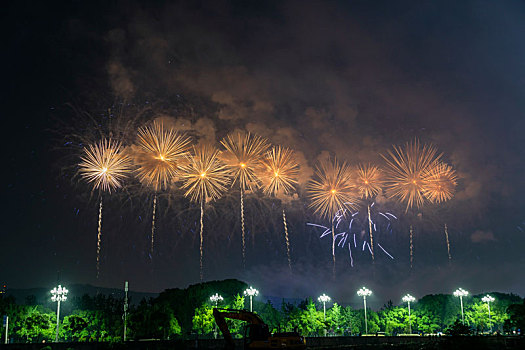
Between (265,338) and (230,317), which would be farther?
(230,317)

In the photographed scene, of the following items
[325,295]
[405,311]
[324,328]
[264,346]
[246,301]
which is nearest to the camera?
[264,346]

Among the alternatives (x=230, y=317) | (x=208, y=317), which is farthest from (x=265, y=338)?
(x=208, y=317)

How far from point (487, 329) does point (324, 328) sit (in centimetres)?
4334

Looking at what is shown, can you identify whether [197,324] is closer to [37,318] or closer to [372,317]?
[37,318]

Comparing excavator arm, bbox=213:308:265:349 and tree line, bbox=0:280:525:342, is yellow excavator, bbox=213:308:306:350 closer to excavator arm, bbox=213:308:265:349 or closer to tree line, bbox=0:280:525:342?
excavator arm, bbox=213:308:265:349

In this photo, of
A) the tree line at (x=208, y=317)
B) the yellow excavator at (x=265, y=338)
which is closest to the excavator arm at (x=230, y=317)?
the yellow excavator at (x=265, y=338)

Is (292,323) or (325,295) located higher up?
(325,295)

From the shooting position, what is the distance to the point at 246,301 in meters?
109

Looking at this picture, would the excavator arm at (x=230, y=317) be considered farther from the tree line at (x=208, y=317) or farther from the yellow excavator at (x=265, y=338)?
the tree line at (x=208, y=317)

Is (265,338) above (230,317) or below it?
below

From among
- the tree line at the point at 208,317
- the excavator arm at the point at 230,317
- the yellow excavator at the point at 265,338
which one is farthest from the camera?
the tree line at the point at 208,317

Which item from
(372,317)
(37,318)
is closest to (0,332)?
(37,318)

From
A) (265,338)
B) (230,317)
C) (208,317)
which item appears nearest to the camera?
(265,338)

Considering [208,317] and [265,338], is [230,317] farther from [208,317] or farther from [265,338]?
[208,317]
